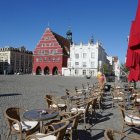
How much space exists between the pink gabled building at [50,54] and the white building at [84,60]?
2.44 m

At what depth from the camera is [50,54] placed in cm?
7869

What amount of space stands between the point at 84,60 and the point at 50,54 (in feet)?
32.3

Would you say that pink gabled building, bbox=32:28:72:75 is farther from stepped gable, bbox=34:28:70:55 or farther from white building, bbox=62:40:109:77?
white building, bbox=62:40:109:77

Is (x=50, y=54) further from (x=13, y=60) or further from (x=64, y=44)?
(x=13, y=60)

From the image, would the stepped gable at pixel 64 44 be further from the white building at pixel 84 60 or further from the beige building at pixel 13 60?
the beige building at pixel 13 60

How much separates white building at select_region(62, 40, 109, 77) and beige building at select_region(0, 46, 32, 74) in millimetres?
46930

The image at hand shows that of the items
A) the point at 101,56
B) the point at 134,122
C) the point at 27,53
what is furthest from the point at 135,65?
the point at 27,53

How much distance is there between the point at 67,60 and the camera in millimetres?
80625

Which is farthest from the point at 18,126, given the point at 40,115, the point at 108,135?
the point at 108,135

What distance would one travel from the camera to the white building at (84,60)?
76575 millimetres

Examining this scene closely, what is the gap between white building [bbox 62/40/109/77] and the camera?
251ft

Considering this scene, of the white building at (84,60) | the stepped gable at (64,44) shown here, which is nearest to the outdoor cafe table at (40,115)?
the white building at (84,60)

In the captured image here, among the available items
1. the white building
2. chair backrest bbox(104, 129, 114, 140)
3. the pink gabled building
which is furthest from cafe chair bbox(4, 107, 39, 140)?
the pink gabled building

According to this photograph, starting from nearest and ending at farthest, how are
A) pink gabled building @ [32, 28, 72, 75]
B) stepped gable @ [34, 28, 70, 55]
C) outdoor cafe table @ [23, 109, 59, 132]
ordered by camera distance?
outdoor cafe table @ [23, 109, 59, 132], stepped gable @ [34, 28, 70, 55], pink gabled building @ [32, 28, 72, 75]
